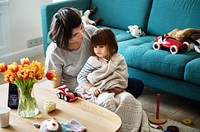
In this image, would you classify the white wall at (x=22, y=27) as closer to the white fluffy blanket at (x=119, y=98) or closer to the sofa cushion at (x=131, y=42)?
the sofa cushion at (x=131, y=42)

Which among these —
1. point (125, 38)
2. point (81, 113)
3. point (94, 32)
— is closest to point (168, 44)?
point (125, 38)

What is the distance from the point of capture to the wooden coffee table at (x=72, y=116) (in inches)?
67.3

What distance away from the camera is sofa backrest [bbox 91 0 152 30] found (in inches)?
138

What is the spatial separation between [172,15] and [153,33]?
28 cm

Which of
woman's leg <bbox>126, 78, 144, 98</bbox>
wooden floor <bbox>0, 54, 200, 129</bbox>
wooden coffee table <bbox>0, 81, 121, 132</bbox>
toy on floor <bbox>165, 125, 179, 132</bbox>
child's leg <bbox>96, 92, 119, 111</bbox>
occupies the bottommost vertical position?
wooden floor <bbox>0, 54, 200, 129</bbox>

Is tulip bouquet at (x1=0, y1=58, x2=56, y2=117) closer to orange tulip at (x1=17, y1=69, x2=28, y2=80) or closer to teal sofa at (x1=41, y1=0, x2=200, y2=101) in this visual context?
orange tulip at (x1=17, y1=69, x2=28, y2=80)

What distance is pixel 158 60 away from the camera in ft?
8.99

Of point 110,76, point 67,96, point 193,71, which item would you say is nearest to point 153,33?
point 193,71

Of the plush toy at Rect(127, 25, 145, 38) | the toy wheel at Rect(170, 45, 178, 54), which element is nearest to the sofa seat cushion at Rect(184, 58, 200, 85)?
the toy wheel at Rect(170, 45, 178, 54)

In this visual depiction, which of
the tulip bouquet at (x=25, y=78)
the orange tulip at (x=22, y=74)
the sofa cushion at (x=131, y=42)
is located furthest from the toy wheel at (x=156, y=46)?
the orange tulip at (x=22, y=74)

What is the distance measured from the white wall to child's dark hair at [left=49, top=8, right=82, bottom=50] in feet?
6.27

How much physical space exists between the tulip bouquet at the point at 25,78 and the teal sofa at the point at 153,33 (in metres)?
1.20

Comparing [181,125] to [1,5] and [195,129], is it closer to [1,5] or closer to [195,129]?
[195,129]

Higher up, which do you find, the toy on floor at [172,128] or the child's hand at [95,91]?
the child's hand at [95,91]
